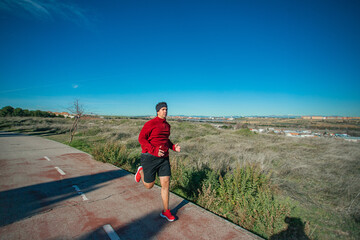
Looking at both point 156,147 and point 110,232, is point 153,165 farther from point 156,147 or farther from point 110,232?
point 110,232

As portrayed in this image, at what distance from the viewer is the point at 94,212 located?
10.4 ft

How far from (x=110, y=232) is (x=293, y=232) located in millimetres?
3145

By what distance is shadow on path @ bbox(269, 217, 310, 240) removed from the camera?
285 centimetres

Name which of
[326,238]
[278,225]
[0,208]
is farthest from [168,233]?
[0,208]

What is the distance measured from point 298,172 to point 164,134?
724cm

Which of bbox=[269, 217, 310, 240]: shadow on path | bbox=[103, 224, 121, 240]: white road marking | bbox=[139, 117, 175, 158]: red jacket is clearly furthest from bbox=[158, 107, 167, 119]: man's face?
bbox=[269, 217, 310, 240]: shadow on path

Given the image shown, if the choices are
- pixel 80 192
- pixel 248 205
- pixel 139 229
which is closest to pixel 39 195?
pixel 80 192

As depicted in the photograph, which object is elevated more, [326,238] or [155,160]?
[155,160]

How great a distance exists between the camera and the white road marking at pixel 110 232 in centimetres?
250

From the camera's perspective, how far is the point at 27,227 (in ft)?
8.76

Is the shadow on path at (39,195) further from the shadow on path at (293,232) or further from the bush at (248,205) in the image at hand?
the shadow on path at (293,232)

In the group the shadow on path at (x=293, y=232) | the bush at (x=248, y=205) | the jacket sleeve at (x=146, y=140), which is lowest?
the shadow on path at (x=293, y=232)

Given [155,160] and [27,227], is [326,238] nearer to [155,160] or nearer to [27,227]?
[155,160]

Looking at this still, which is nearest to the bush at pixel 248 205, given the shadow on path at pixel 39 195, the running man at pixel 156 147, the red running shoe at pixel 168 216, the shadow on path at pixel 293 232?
the shadow on path at pixel 293 232
